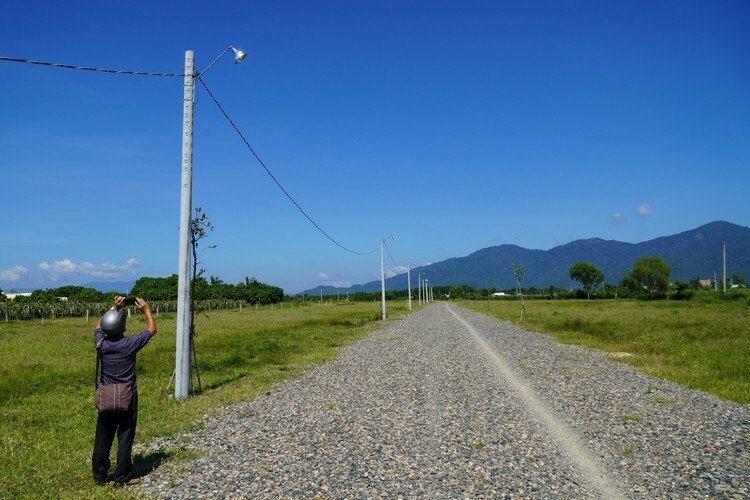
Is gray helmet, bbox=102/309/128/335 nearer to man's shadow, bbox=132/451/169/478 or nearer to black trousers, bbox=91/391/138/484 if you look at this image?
black trousers, bbox=91/391/138/484

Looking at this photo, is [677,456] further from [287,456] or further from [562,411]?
[287,456]

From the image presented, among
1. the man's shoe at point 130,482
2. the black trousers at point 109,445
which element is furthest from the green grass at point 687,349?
the black trousers at point 109,445

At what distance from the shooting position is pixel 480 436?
370 inches

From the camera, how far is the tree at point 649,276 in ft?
467

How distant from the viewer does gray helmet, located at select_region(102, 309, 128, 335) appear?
7145 millimetres

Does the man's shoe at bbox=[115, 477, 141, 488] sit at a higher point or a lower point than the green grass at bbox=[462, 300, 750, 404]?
higher

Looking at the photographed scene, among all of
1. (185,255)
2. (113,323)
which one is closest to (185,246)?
(185,255)

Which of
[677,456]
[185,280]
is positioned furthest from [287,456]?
[185,280]

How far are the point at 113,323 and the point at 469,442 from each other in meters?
5.80

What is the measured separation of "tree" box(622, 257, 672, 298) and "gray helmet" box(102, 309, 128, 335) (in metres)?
149

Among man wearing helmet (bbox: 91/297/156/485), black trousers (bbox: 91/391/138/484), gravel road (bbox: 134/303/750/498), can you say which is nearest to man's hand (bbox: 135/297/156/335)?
man wearing helmet (bbox: 91/297/156/485)

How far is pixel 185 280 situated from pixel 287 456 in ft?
22.6

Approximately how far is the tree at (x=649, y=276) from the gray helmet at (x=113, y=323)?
14913 centimetres

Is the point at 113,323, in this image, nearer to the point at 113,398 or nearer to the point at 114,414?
the point at 113,398
